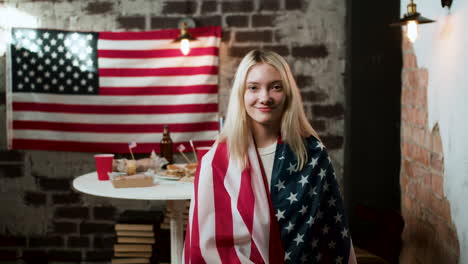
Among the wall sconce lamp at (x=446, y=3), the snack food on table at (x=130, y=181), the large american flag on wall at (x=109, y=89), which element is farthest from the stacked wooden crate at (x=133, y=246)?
the wall sconce lamp at (x=446, y=3)

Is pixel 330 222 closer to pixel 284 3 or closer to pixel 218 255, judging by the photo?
pixel 218 255

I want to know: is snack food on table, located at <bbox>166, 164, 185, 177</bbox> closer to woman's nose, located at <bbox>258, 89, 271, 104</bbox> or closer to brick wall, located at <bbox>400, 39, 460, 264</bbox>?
woman's nose, located at <bbox>258, 89, 271, 104</bbox>

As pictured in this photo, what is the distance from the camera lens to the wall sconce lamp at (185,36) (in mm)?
3682

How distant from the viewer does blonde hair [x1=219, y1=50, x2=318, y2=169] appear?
1850 millimetres

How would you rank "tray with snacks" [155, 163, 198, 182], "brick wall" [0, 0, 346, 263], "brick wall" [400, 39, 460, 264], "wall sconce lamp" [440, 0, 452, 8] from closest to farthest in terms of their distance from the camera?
1. "wall sconce lamp" [440, 0, 452, 8]
2. "brick wall" [400, 39, 460, 264]
3. "tray with snacks" [155, 163, 198, 182]
4. "brick wall" [0, 0, 346, 263]

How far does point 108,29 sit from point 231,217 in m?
2.58

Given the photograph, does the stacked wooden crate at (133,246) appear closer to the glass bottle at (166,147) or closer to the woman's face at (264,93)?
the glass bottle at (166,147)

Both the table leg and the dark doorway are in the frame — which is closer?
the table leg

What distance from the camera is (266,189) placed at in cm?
182

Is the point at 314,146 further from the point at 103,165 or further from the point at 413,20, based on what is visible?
the point at 103,165

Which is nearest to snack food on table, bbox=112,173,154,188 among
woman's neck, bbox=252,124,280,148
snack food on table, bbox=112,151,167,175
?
snack food on table, bbox=112,151,167,175

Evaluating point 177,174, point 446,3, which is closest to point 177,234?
point 177,174

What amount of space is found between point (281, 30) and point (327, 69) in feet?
1.49

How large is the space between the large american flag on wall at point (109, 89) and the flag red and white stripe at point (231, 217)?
6.81ft
